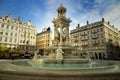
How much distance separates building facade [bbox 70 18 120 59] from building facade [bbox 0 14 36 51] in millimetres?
21738

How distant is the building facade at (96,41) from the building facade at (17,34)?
2174cm

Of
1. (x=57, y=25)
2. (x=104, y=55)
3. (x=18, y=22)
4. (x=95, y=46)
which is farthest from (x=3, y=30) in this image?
Answer: (x=104, y=55)

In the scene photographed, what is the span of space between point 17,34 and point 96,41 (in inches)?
1477

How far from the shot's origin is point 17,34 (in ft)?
157

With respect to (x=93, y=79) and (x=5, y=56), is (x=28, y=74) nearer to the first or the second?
(x=93, y=79)

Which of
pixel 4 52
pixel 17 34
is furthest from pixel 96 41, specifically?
pixel 4 52

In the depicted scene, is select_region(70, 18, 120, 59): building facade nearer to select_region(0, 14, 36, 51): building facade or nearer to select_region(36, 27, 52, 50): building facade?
select_region(36, 27, 52, 50): building facade

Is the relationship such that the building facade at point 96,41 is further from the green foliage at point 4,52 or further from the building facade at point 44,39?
the green foliage at point 4,52

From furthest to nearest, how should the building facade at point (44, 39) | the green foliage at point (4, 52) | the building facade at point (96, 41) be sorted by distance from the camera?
1. the building facade at point (44, 39)
2. the building facade at point (96, 41)
3. the green foliage at point (4, 52)

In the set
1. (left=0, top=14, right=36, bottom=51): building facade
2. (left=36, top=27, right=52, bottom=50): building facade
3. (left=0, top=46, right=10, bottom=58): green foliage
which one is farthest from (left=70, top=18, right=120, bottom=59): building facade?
(left=0, top=46, right=10, bottom=58): green foliage

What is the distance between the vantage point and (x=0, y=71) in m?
5.30

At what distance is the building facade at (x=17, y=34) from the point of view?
4319cm

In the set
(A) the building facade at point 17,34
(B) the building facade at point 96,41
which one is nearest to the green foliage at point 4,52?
(A) the building facade at point 17,34

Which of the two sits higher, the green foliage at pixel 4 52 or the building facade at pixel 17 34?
the building facade at pixel 17 34
